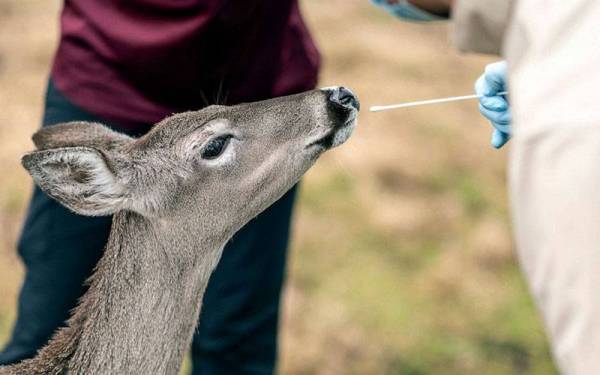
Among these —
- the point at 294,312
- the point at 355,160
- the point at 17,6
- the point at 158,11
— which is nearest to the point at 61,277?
the point at 158,11

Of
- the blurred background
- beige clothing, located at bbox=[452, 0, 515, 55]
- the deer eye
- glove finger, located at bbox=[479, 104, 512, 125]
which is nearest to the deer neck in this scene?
the deer eye

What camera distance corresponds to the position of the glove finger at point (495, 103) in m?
2.62

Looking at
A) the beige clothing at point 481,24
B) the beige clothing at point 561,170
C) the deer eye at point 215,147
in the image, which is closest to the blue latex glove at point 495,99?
the beige clothing at point 481,24

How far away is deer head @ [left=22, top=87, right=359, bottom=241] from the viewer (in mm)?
2613

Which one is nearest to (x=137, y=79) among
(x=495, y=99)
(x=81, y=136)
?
(x=81, y=136)

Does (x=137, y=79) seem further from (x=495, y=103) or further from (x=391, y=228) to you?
(x=391, y=228)

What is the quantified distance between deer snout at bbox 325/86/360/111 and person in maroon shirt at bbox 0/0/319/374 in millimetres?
439

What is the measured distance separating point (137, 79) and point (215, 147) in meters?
0.51

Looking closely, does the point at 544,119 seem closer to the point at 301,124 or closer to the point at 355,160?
the point at 301,124

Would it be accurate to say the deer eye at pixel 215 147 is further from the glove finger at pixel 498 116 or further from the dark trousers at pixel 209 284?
the glove finger at pixel 498 116

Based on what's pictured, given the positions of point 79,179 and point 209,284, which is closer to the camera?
point 79,179

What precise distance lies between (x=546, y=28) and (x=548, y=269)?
383 mm

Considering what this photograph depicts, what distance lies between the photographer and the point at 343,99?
2.65m

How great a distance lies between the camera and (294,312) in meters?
4.60
